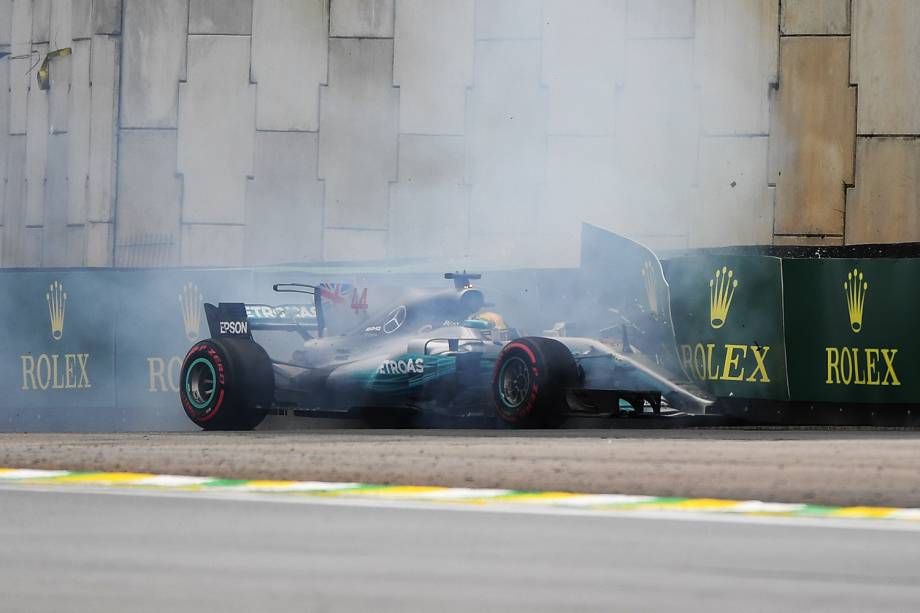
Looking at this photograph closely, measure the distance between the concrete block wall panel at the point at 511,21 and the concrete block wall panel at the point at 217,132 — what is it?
3.58 metres

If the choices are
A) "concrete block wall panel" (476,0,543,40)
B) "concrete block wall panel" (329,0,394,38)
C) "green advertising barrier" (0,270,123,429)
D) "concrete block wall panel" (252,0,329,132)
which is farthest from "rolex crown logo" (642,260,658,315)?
"concrete block wall panel" (252,0,329,132)

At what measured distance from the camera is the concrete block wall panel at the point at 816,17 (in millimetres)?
19406

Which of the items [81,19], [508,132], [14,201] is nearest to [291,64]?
[508,132]

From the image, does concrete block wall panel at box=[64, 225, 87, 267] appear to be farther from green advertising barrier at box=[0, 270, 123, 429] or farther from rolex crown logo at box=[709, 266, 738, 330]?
rolex crown logo at box=[709, 266, 738, 330]

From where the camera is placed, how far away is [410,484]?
7719 millimetres

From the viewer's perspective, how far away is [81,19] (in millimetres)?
22656

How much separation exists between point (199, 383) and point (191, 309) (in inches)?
104

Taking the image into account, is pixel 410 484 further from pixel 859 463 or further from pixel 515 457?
pixel 859 463

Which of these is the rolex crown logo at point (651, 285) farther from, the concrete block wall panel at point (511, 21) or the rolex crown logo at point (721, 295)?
the concrete block wall panel at point (511, 21)

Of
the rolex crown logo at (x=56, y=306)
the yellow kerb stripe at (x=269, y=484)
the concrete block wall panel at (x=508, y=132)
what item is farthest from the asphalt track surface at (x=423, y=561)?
the concrete block wall panel at (x=508, y=132)

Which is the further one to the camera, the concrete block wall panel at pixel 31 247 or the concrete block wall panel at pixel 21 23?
the concrete block wall panel at pixel 21 23

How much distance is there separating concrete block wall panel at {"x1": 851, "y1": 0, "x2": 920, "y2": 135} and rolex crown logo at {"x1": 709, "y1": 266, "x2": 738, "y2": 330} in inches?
279

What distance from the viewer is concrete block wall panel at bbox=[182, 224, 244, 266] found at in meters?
21.1

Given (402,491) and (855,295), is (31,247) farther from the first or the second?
(402,491)
